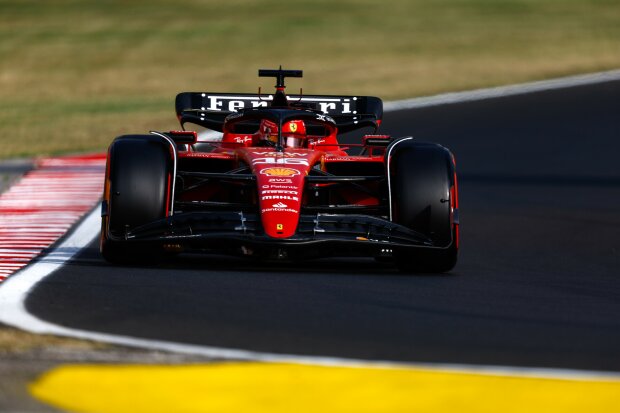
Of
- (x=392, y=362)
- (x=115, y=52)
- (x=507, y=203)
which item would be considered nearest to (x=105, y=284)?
(x=392, y=362)

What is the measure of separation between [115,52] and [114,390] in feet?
109

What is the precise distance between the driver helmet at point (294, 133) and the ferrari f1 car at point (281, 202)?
→ 8cm

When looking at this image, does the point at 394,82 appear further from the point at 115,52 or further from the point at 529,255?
the point at 529,255

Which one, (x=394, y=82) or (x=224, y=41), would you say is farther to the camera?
(x=224, y=41)

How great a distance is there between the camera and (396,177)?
1002 cm

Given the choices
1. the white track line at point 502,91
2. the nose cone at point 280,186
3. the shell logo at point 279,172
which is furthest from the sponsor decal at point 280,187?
the white track line at point 502,91

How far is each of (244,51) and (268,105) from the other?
2497 centimetres

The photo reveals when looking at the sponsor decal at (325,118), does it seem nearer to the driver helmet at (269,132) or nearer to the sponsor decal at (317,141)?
the sponsor decal at (317,141)

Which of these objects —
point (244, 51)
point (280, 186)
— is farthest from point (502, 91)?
point (280, 186)

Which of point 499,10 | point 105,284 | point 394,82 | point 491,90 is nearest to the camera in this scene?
point 105,284

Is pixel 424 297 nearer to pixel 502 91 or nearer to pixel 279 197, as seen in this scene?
pixel 279 197

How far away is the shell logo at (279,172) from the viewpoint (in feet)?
32.6

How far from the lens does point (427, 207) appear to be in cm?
992

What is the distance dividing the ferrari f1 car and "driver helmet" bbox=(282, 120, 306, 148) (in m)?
0.08
